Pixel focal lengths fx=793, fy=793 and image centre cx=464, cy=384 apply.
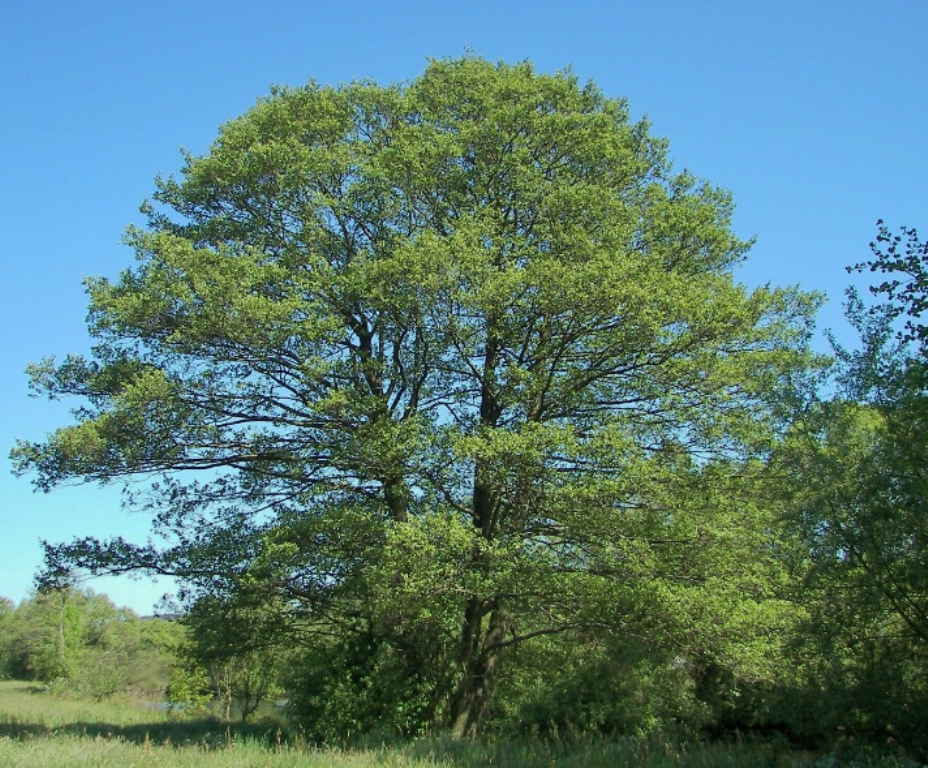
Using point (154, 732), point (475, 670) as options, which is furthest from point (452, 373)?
point (154, 732)

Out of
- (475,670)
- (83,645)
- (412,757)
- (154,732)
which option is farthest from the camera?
(83,645)

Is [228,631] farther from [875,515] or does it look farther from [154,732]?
[875,515]

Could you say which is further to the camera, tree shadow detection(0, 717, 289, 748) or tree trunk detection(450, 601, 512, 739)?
tree trunk detection(450, 601, 512, 739)

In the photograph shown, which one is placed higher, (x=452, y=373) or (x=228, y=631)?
(x=452, y=373)

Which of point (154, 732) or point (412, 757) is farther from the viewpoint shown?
point (154, 732)

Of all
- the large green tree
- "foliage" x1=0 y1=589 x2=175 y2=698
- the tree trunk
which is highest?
the large green tree

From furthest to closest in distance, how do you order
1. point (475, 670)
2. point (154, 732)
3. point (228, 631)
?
point (154, 732) → point (475, 670) → point (228, 631)

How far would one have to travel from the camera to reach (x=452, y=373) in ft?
51.4

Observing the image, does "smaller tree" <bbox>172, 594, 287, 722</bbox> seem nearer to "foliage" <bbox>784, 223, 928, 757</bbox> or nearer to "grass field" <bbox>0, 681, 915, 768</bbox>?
"grass field" <bbox>0, 681, 915, 768</bbox>

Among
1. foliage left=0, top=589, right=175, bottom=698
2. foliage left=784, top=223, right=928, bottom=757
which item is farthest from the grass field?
foliage left=0, top=589, right=175, bottom=698

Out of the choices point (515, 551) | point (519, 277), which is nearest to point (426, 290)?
point (519, 277)

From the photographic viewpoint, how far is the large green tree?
43.8ft

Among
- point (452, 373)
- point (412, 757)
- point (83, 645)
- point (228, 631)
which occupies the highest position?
point (452, 373)

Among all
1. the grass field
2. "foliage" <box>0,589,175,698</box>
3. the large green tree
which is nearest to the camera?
the grass field
